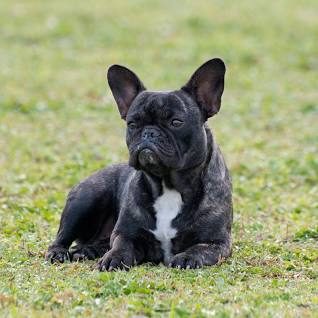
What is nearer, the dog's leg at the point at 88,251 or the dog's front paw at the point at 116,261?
the dog's front paw at the point at 116,261

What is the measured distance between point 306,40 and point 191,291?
1678cm

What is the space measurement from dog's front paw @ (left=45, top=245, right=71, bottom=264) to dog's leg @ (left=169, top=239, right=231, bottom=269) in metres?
1.05

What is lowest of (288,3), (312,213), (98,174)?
(312,213)

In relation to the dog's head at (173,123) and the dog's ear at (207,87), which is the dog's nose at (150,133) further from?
the dog's ear at (207,87)

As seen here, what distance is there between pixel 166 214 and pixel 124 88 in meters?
1.19

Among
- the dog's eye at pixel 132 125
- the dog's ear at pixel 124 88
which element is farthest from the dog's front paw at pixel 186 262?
the dog's ear at pixel 124 88

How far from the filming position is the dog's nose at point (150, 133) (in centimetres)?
718

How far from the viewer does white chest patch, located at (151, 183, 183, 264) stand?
7520 mm

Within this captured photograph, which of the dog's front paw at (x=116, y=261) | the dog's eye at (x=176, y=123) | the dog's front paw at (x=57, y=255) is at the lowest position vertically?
the dog's front paw at (x=57, y=255)

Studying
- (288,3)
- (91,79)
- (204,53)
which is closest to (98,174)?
(91,79)

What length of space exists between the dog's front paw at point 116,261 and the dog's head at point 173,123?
702 mm

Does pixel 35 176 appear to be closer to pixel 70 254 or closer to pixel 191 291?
pixel 70 254

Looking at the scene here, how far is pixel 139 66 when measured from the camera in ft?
66.1

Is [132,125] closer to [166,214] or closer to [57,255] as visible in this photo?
[166,214]
